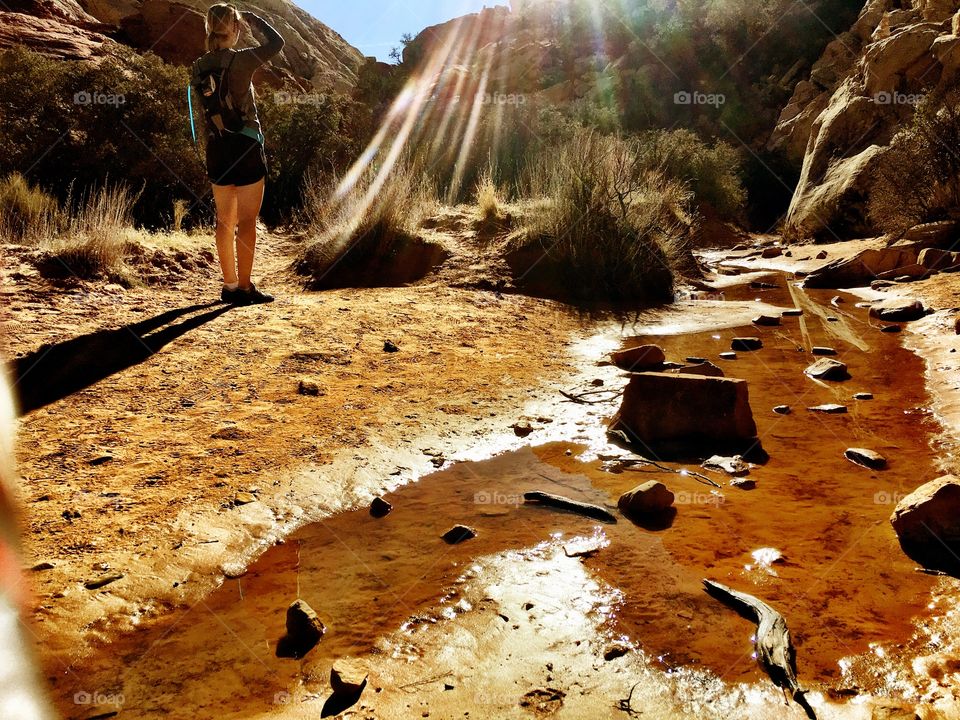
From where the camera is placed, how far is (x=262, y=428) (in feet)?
10.2

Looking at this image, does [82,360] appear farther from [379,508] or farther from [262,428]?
[379,508]

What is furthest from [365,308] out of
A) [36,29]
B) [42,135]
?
[36,29]

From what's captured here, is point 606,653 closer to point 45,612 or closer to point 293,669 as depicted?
point 293,669

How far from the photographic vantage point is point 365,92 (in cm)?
1950

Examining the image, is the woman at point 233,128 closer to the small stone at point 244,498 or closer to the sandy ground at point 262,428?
the sandy ground at point 262,428

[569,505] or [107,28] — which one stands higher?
[107,28]

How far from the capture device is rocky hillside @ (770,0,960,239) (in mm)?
11156

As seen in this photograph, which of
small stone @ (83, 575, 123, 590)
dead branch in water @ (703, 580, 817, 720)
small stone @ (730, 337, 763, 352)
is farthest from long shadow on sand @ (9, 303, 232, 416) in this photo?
small stone @ (730, 337, 763, 352)

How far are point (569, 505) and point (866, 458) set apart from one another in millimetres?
1487

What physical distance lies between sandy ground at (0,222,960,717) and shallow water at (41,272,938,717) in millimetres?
47

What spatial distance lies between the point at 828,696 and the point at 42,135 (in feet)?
30.2

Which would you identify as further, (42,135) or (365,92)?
(365,92)

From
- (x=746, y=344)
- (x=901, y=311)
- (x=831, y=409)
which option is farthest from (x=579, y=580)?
(x=901, y=311)

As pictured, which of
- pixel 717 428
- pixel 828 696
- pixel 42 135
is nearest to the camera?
pixel 828 696
